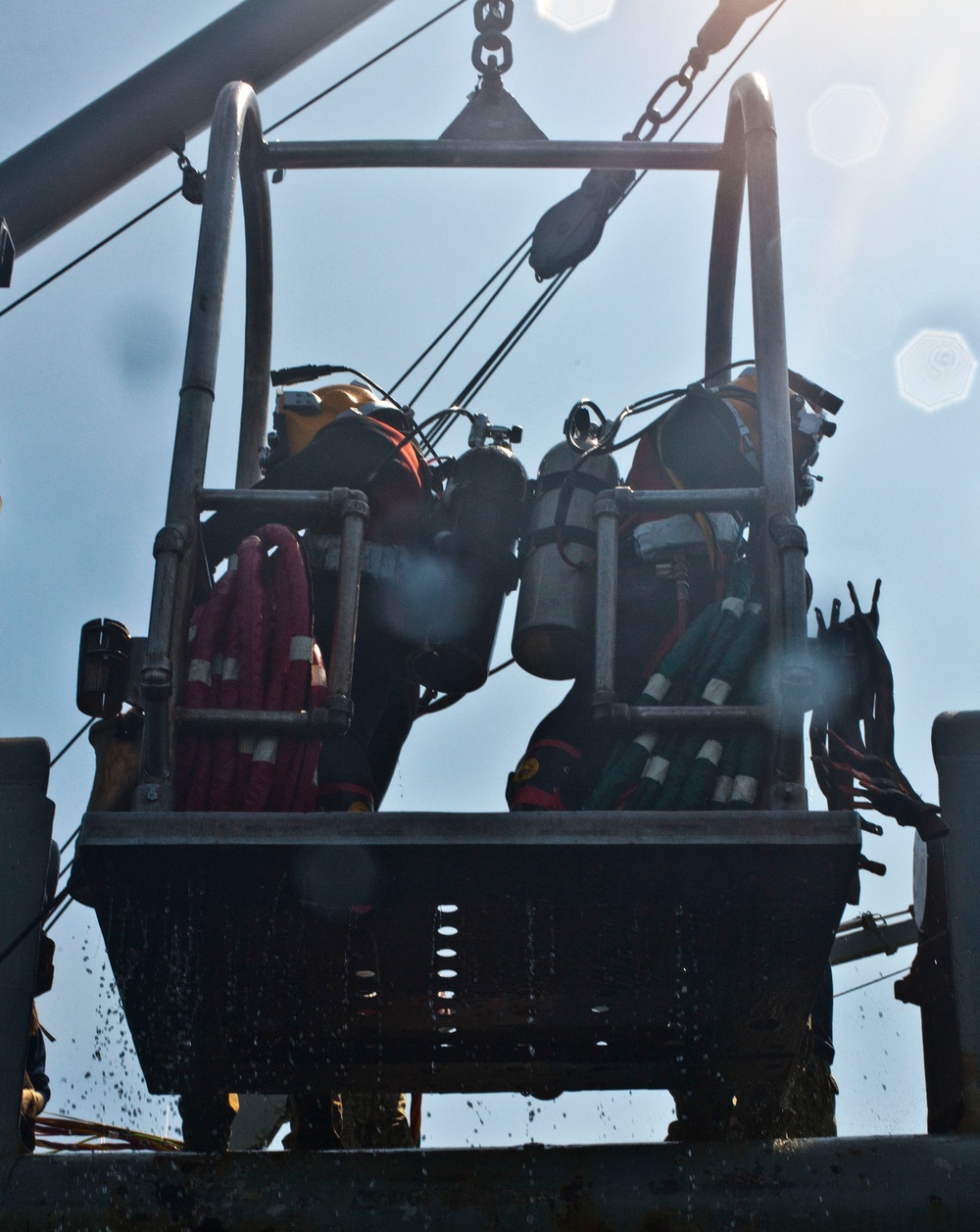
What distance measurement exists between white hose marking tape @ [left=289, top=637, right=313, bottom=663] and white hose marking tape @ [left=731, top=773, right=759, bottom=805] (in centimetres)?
110

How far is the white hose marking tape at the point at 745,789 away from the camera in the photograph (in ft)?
13.0

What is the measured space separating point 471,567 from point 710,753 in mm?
1107

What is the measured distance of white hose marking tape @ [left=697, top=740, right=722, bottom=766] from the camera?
13.2 ft

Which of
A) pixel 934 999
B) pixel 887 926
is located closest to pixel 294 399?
pixel 934 999

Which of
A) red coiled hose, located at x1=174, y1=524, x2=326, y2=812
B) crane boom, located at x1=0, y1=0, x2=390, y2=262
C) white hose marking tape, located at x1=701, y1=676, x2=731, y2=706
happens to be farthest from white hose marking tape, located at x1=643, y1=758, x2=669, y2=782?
crane boom, located at x1=0, y1=0, x2=390, y2=262

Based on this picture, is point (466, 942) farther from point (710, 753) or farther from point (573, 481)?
point (573, 481)

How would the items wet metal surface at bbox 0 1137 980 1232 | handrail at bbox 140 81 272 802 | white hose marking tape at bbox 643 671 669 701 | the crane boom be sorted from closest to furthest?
1. handrail at bbox 140 81 272 802
2. wet metal surface at bbox 0 1137 980 1232
3. white hose marking tape at bbox 643 671 669 701
4. the crane boom

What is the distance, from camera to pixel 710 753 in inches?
159

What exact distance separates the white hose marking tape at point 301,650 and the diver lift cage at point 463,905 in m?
0.09

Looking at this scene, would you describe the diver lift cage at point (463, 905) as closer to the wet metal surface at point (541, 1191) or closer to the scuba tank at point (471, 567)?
the wet metal surface at point (541, 1191)

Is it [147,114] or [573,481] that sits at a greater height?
[147,114]

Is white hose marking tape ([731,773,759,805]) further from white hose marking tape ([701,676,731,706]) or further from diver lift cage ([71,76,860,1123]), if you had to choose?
white hose marking tape ([701,676,731,706])

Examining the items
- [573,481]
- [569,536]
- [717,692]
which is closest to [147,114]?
[573,481]

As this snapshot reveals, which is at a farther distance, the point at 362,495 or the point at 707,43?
the point at 707,43
